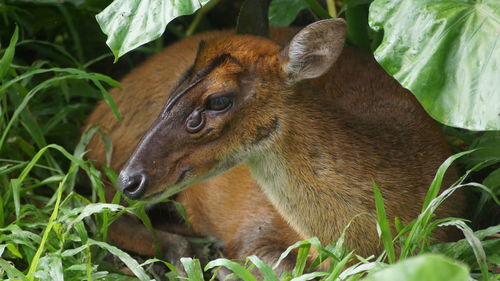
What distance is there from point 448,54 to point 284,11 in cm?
195

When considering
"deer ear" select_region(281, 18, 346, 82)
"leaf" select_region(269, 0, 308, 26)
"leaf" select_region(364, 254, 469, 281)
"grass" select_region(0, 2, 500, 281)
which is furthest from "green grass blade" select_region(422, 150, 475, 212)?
"leaf" select_region(269, 0, 308, 26)

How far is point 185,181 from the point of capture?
13.4 feet

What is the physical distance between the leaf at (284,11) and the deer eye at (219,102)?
5.12 ft

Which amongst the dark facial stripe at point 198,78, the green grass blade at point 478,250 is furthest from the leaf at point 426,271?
the dark facial stripe at point 198,78

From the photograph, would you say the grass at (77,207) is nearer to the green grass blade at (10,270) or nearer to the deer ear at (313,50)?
the green grass blade at (10,270)

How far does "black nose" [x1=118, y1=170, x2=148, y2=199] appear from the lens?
401cm

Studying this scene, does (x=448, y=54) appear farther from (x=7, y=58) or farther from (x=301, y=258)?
(x=7, y=58)

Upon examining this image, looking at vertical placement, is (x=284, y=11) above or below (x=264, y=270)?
above

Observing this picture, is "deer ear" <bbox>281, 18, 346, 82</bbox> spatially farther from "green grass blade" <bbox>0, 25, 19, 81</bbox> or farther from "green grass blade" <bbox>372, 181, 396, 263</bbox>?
"green grass blade" <bbox>0, 25, 19, 81</bbox>

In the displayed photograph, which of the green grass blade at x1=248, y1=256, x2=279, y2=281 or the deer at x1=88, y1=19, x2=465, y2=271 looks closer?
the green grass blade at x1=248, y1=256, x2=279, y2=281

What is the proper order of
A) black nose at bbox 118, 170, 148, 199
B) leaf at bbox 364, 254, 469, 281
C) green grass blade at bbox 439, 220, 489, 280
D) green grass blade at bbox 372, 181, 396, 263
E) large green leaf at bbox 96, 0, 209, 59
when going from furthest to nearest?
1. black nose at bbox 118, 170, 148, 199
2. large green leaf at bbox 96, 0, 209, 59
3. green grass blade at bbox 372, 181, 396, 263
4. green grass blade at bbox 439, 220, 489, 280
5. leaf at bbox 364, 254, 469, 281

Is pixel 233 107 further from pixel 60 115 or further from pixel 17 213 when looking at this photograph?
pixel 60 115

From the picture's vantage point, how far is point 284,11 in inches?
220

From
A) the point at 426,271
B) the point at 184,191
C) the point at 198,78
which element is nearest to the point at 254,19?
the point at 198,78
